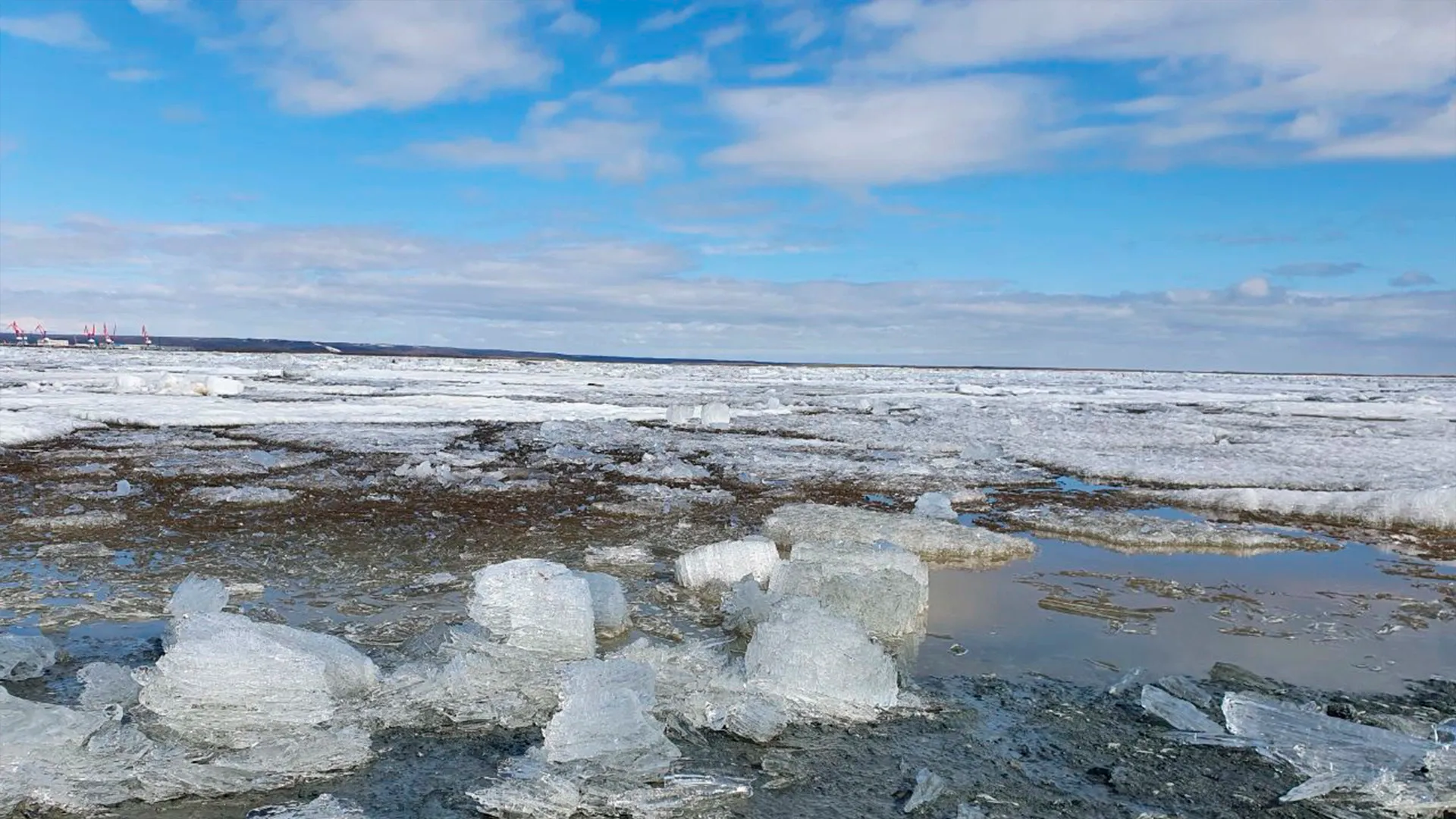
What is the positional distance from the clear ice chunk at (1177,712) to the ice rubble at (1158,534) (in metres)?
3.31

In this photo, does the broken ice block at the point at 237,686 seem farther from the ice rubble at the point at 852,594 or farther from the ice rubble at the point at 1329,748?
the ice rubble at the point at 1329,748

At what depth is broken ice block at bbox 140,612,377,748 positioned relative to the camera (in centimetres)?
299

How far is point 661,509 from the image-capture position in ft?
24.3

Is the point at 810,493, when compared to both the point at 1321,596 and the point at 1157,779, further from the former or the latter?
the point at 1157,779

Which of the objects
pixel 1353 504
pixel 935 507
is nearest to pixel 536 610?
pixel 935 507

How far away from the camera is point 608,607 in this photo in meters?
4.27

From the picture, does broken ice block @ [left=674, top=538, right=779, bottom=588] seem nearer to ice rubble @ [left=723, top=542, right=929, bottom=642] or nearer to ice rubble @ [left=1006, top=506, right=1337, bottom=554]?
ice rubble @ [left=723, top=542, right=929, bottom=642]

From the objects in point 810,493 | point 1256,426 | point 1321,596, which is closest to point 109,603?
point 810,493

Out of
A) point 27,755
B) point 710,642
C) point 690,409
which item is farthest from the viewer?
point 690,409

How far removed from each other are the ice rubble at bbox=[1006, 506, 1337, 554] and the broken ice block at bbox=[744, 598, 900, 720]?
384 centimetres

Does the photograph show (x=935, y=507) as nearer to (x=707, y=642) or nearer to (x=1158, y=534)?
(x=1158, y=534)

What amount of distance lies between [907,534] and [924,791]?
11.9 feet

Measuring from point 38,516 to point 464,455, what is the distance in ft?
14.8

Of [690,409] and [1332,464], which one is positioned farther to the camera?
[690,409]
